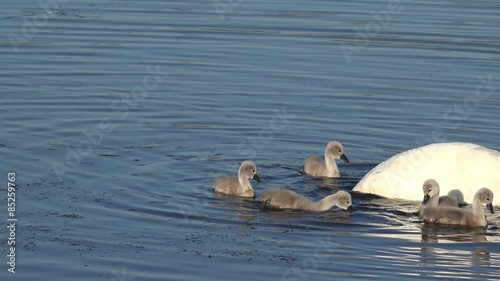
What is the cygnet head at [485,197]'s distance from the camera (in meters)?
→ 12.7

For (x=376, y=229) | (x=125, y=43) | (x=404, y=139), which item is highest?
(x=125, y=43)

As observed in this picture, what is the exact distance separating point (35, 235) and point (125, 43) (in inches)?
346

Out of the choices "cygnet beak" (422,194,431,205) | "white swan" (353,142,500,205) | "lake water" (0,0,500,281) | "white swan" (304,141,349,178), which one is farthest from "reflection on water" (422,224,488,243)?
"white swan" (304,141,349,178)

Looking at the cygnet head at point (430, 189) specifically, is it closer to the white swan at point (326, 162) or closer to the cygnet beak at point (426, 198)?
the cygnet beak at point (426, 198)

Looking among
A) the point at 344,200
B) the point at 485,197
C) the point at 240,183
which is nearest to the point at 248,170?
the point at 240,183

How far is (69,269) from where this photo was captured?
10609 mm

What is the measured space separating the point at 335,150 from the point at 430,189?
183cm

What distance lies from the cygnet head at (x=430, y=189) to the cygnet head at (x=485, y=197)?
407 millimetres

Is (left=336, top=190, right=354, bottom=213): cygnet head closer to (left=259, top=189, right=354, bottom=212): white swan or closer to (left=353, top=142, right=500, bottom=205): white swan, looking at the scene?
(left=259, top=189, right=354, bottom=212): white swan

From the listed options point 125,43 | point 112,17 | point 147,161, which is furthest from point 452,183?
point 112,17

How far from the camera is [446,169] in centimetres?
1311

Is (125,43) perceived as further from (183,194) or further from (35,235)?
(35,235)

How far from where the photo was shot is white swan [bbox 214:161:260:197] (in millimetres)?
13336

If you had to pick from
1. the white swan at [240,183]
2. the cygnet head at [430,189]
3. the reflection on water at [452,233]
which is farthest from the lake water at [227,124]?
the cygnet head at [430,189]
